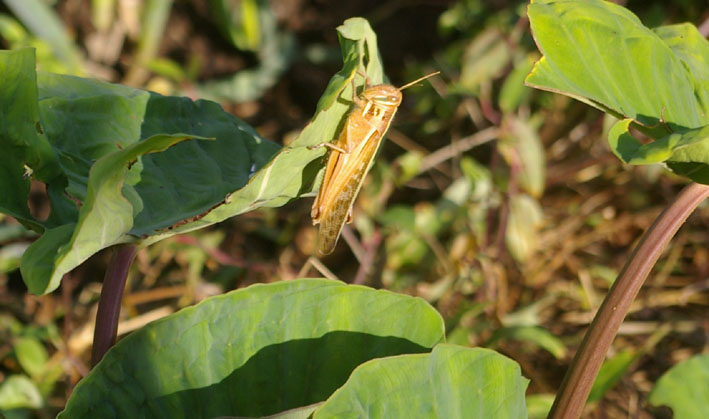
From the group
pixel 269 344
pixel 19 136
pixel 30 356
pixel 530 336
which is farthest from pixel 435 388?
pixel 30 356

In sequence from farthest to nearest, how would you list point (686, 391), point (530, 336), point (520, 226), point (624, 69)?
point (520, 226)
point (530, 336)
point (686, 391)
point (624, 69)

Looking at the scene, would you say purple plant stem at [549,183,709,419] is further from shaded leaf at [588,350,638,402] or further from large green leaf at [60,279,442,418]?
shaded leaf at [588,350,638,402]

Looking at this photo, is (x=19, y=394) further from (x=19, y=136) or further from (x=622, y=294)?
(x=622, y=294)

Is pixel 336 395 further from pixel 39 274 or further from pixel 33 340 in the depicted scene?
pixel 33 340

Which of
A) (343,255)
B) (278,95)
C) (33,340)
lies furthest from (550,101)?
(33,340)

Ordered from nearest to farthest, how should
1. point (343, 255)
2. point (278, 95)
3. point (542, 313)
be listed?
point (542, 313)
point (343, 255)
point (278, 95)

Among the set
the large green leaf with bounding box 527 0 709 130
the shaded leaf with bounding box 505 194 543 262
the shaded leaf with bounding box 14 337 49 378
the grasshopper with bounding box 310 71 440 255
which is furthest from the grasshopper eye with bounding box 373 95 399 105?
the shaded leaf with bounding box 14 337 49 378
